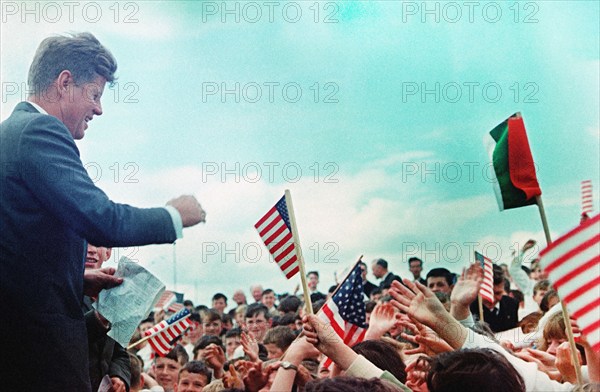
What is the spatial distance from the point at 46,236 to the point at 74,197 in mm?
157

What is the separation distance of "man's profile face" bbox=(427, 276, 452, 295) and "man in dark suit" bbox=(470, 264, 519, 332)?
31cm

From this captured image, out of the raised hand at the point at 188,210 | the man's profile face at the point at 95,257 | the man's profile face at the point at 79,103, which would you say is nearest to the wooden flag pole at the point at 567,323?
the raised hand at the point at 188,210

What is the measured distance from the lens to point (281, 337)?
6793 mm

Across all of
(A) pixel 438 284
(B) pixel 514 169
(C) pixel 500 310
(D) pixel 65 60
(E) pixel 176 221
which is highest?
(D) pixel 65 60

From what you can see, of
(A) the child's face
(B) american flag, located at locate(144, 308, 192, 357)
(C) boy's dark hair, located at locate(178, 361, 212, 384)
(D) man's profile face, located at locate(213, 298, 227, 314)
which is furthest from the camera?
(D) man's profile face, located at locate(213, 298, 227, 314)

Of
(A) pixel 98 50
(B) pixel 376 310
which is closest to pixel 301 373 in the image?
(B) pixel 376 310

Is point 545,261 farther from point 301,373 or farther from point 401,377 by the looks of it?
point 301,373

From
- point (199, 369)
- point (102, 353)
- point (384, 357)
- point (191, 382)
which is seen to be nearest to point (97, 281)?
point (102, 353)

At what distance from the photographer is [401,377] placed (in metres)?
3.38

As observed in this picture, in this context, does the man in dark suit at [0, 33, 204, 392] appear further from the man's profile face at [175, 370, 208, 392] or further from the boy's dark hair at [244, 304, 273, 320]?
the boy's dark hair at [244, 304, 273, 320]

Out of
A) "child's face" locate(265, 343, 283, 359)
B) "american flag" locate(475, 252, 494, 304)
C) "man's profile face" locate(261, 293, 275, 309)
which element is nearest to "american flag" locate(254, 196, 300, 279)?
"child's face" locate(265, 343, 283, 359)

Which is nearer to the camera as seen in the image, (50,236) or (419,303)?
(50,236)

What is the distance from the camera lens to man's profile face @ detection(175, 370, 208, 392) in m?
6.10

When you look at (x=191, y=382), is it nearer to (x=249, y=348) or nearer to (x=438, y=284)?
(x=249, y=348)
